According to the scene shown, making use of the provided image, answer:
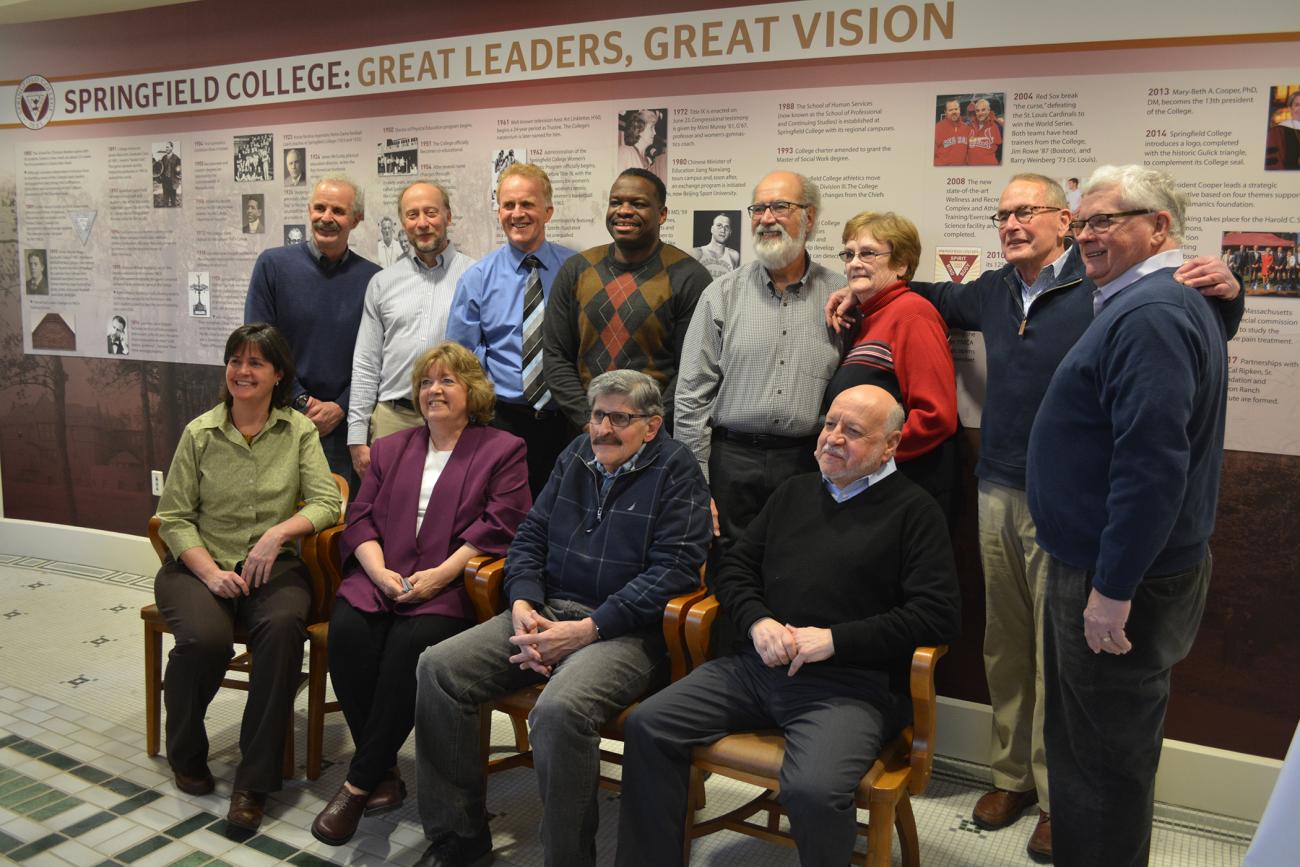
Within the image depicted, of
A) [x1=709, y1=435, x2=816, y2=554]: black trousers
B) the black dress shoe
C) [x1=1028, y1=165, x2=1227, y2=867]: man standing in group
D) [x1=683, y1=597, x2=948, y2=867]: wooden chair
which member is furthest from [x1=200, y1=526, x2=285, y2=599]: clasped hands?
[x1=1028, y1=165, x2=1227, y2=867]: man standing in group

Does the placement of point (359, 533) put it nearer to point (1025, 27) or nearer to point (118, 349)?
point (1025, 27)

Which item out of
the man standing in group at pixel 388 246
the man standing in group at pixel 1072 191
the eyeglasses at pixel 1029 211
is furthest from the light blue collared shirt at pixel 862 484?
the man standing in group at pixel 388 246

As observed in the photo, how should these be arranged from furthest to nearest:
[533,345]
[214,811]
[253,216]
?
[253,216] → [533,345] → [214,811]

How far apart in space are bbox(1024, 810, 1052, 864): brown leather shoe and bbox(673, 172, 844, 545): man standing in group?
47.9 inches

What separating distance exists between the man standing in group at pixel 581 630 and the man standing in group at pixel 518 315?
0.72 meters

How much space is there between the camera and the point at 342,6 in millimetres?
4531

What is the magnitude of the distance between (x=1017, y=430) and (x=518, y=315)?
1.77 m

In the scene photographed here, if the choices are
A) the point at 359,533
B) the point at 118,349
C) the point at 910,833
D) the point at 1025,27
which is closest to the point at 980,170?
the point at 1025,27

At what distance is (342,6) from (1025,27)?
2.97 metres

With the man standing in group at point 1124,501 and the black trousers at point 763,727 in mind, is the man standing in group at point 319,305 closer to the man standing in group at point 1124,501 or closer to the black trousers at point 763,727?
the black trousers at point 763,727

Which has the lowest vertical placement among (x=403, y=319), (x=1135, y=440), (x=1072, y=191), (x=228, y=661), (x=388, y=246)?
(x=228, y=661)

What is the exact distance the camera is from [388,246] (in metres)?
4.56

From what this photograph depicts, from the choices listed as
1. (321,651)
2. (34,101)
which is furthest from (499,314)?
(34,101)

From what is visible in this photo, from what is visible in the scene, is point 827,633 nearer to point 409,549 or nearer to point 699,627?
point 699,627
